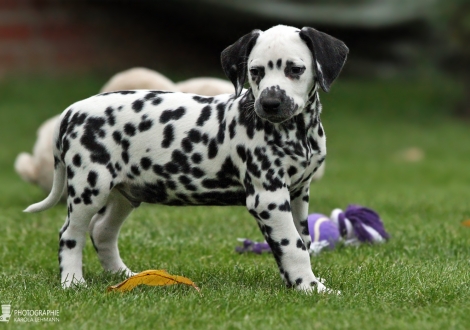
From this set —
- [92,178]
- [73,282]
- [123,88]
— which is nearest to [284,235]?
[92,178]

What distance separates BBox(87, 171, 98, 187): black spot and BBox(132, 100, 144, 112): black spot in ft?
1.47

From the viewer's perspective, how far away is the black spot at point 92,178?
16.5ft

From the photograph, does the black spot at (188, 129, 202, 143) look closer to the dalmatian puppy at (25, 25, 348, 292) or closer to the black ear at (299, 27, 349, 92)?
the dalmatian puppy at (25, 25, 348, 292)

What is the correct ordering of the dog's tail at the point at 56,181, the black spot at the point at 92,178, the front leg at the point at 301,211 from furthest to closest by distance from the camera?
the dog's tail at the point at 56,181
the front leg at the point at 301,211
the black spot at the point at 92,178

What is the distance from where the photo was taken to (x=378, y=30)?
1870cm

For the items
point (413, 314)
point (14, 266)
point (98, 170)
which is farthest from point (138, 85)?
point (413, 314)

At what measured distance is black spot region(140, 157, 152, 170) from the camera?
5.05 meters

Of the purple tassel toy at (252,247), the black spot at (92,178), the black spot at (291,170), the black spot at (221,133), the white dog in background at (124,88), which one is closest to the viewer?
the black spot at (291,170)

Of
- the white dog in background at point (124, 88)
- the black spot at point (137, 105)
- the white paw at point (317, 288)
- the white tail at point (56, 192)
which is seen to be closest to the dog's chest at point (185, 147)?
the black spot at point (137, 105)

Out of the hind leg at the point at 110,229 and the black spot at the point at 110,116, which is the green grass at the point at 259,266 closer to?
the hind leg at the point at 110,229

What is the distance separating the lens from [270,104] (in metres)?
4.58

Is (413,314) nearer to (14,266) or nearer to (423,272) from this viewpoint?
(423,272)

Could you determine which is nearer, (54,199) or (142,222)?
(54,199)

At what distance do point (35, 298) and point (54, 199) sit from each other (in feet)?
3.12
